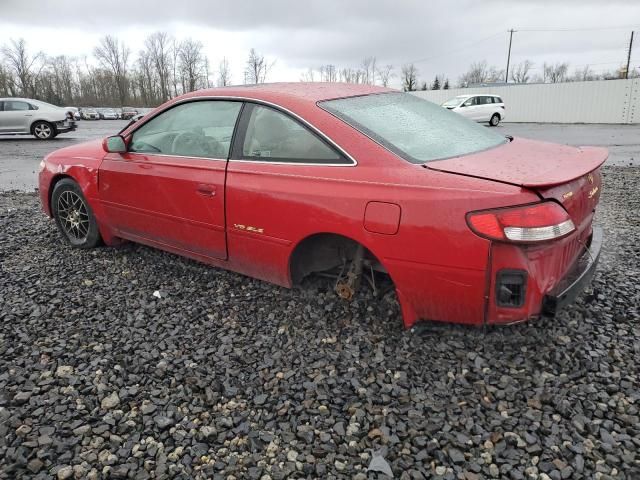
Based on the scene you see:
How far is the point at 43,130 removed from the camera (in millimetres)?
16984

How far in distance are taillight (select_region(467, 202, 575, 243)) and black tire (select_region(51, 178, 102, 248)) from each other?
343 centimetres

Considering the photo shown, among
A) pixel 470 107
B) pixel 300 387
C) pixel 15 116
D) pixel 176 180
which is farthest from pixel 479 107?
pixel 300 387

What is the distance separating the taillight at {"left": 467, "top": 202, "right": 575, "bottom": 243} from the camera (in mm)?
2234

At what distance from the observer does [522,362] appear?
8.37 ft

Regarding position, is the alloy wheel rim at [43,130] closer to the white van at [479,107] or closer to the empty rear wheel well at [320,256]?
the empty rear wheel well at [320,256]

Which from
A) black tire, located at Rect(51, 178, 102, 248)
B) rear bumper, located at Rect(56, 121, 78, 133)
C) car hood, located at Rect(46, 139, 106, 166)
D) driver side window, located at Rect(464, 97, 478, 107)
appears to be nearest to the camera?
car hood, located at Rect(46, 139, 106, 166)

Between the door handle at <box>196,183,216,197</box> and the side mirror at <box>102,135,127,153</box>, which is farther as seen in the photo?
the side mirror at <box>102,135,127,153</box>

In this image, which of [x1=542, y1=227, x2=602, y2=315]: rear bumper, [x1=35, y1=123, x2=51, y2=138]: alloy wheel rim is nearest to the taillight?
[x1=542, y1=227, x2=602, y2=315]: rear bumper

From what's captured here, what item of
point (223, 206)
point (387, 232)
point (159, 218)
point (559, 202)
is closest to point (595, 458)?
point (559, 202)

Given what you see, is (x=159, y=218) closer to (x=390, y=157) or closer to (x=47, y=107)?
(x=390, y=157)

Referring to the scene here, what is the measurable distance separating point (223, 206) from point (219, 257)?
402 mm

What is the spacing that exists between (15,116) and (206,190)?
16.9 meters

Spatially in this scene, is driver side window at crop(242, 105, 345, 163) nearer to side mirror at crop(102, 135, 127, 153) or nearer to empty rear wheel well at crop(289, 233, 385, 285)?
empty rear wheel well at crop(289, 233, 385, 285)

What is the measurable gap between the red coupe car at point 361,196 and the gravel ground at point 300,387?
0.29 m
